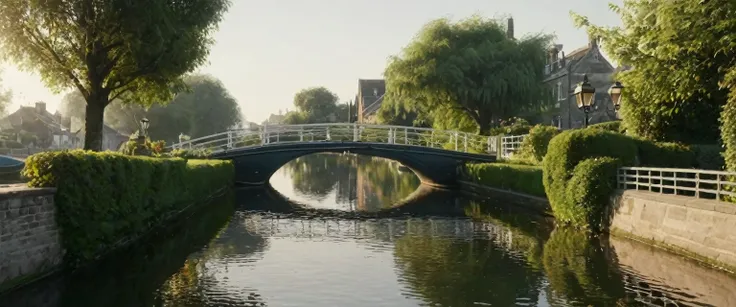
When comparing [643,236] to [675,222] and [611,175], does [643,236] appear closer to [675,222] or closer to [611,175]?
[675,222]

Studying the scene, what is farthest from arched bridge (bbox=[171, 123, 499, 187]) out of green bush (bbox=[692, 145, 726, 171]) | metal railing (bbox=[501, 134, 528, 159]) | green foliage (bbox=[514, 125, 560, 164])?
green bush (bbox=[692, 145, 726, 171])

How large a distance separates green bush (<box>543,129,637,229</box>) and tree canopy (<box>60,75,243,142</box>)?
6519 cm

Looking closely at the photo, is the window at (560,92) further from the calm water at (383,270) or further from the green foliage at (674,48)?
the calm water at (383,270)

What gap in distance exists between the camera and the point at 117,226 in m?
14.9

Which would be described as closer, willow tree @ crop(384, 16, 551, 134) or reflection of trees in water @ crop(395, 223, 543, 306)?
reflection of trees in water @ crop(395, 223, 543, 306)

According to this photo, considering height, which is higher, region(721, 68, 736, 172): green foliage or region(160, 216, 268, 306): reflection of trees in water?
region(721, 68, 736, 172): green foliage

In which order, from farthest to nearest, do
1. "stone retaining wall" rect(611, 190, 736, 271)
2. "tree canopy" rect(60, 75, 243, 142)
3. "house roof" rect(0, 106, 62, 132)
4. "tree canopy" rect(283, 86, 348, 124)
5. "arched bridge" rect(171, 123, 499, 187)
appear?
1. "tree canopy" rect(283, 86, 348, 124)
2. "house roof" rect(0, 106, 62, 132)
3. "tree canopy" rect(60, 75, 243, 142)
4. "arched bridge" rect(171, 123, 499, 187)
5. "stone retaining wall" rect(611, 190, 736, 271)

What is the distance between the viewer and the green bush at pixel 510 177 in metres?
27.2

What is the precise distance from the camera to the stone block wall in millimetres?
10453

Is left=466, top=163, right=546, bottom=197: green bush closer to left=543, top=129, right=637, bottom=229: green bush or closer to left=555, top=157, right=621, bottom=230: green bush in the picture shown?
left=543, top=129, right=637, bottom=229: green bush

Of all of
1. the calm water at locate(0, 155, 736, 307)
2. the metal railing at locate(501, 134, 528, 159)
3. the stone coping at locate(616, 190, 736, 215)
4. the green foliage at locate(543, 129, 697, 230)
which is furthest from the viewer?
the metal railing at locate(501, 134, 528, 159)

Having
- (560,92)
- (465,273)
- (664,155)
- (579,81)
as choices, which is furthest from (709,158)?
(560,92)

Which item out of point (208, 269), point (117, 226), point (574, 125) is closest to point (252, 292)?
point (208, 269)

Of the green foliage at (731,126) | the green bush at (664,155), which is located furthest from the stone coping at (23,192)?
the green bush at (664,155)
